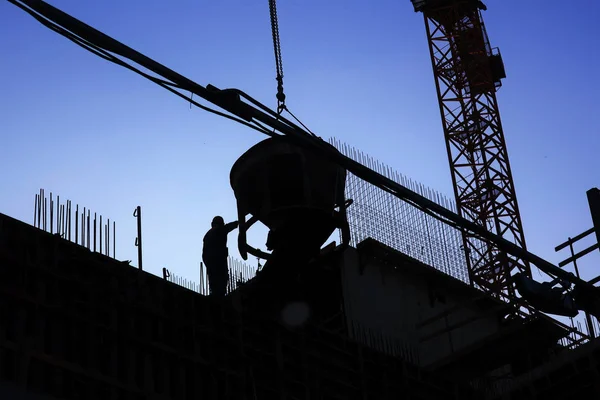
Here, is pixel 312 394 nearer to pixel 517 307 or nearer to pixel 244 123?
pixel 244 123

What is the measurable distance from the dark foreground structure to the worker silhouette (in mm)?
353

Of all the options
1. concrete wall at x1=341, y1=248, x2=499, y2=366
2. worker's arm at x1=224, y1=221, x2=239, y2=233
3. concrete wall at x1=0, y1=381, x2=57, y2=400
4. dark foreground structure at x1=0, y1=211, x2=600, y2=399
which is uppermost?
concrete wall at x1=341, y1=248, x2=499, y2=366

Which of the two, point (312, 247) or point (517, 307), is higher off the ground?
point (517, 307)

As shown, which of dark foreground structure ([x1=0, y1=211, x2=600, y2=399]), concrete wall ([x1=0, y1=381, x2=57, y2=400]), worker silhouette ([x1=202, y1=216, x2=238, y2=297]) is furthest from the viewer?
worker silhouette ([x1=202, y1=216, x2=238, y2=297])

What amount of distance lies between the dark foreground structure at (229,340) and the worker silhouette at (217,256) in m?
0.35

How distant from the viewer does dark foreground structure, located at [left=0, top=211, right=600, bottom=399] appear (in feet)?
45.2

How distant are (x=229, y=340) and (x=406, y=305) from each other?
968 cm

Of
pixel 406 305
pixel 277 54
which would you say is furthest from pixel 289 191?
pixel 406 305

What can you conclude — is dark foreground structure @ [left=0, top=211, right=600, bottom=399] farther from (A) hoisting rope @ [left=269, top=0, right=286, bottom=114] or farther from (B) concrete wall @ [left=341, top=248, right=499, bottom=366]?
(A) hoisting rope @ [left=269, top=0, right=286, bottom=114]

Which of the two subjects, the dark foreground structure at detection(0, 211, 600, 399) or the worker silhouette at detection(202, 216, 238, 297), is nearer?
the dark foreground structure at detection(0, 211, 600, 399)

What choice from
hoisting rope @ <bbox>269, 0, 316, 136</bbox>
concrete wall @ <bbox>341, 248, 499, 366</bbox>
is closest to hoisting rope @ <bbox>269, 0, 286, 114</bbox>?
hoisting rope @ <bbox>269, 0, 316, 136</bbox>

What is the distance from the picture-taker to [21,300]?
13.6 metres

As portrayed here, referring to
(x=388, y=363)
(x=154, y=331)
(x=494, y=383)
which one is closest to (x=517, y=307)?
(x=494, y=383)

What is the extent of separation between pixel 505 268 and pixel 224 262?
2451 cm
